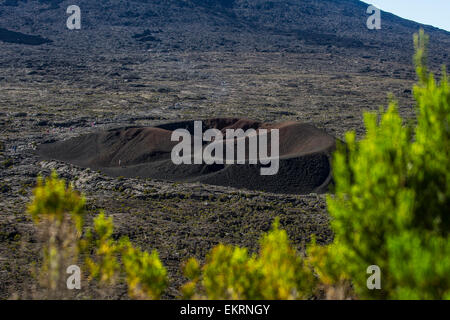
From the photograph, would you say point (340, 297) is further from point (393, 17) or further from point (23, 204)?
point (393, 17)

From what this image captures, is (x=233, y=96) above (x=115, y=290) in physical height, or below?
above

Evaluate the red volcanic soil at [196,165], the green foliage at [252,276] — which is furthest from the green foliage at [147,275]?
the red volcanic soil at [196,165]

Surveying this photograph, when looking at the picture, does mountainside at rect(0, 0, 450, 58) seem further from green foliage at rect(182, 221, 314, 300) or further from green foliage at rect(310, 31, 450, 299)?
green foliage at rect(310, 31, 450, 299)

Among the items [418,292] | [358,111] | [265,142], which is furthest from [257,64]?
[418,292]

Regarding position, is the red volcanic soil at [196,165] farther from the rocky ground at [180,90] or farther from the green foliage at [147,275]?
the green foliage at [147,275]

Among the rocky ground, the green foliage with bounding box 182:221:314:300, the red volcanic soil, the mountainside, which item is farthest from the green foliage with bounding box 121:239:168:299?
the mountainside
